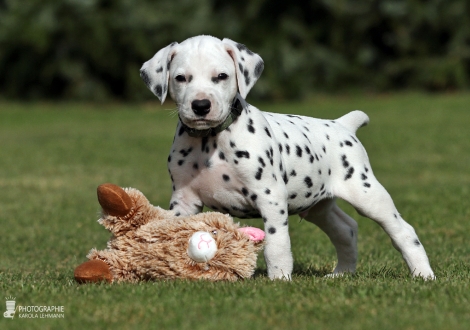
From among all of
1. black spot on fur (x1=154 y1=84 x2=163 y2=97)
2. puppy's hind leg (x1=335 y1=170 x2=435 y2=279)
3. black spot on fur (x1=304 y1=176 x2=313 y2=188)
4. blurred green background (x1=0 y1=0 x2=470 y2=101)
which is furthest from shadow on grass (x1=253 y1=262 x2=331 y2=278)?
blurred green background (x1=0 y1=0 x2=470 y2=101)

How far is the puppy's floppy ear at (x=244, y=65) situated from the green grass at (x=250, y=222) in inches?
24.5

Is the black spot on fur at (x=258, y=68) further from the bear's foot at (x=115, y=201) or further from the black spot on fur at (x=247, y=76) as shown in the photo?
the bear's foot at (x=115, y=201)

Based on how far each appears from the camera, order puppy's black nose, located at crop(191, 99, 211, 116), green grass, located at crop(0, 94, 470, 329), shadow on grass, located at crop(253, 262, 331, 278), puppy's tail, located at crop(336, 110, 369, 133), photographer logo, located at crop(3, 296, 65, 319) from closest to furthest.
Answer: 1. green grass, located at crop(0, 94, 470, 329)
2. photographer logo, located at crop(3, 296, 65, 319)
3. puppy's black nose, located at crop(191, 99, 211, 116)
4. shadow on grass, located at crop(253, 262, 331, 278)
5. puppy's tail, located at crop(336, 110, 369, 133)

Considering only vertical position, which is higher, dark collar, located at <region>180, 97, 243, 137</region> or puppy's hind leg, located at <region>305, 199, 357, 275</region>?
dark collar, located at <region>180, 97, 243, 137</region>

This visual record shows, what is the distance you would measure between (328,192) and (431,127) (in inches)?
632

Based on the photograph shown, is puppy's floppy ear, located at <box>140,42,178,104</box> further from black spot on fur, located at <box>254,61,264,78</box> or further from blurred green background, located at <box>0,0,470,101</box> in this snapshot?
blurred green background, located at <box>0,0,470,101</box>

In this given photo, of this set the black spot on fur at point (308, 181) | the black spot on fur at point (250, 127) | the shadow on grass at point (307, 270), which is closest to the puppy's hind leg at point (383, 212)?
the black spot on fur at point (308, 181)

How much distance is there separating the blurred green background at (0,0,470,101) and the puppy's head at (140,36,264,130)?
995 inches

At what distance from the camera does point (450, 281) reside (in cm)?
603

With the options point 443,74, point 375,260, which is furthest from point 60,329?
point 443,74

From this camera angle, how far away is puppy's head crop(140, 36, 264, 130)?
589 centimetres

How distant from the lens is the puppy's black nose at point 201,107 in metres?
5.84

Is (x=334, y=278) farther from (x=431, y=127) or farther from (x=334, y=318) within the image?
(x=431, y=127)

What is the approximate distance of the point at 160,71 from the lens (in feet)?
20.6
